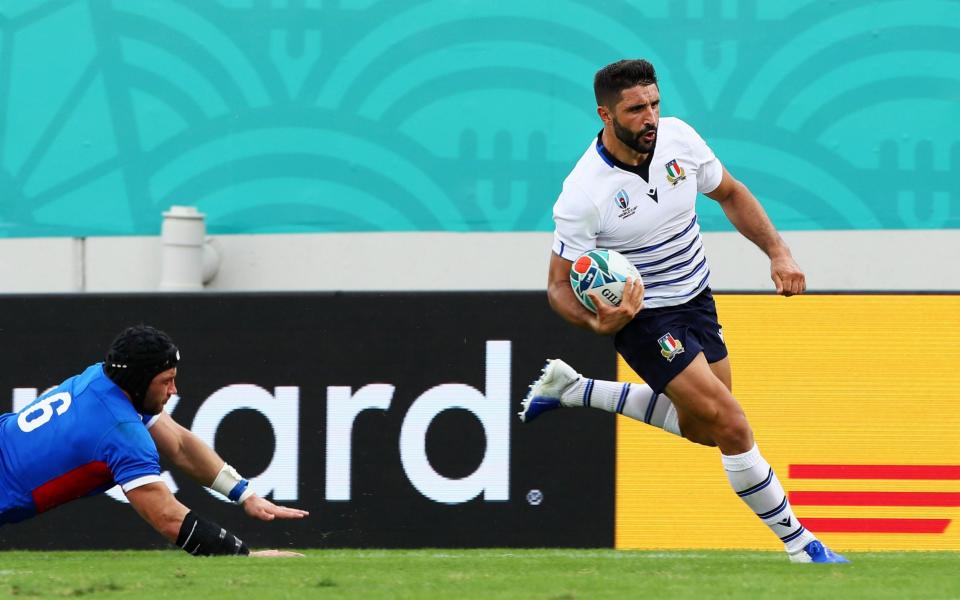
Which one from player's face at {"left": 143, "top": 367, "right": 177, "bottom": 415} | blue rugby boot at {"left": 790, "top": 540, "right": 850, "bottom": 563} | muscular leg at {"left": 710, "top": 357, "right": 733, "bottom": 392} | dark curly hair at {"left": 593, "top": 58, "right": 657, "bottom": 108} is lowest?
blue rugby boot at {"left": 790, "top": 540, "right": 850, "bottom": 563}

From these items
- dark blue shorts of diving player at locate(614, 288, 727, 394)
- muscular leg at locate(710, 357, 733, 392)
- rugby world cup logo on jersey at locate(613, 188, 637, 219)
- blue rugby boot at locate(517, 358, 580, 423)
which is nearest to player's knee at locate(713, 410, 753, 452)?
dark blue shorts of diving player at locate(614, 288, 727, 394)

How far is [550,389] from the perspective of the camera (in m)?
7.29

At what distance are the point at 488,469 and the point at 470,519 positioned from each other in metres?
0.29

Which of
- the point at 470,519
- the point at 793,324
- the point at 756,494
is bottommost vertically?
the point at 470,519

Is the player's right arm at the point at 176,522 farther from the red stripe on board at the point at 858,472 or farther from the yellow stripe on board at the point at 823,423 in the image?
the red stripe on board at the point at 858,472

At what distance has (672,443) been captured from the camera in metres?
7.97

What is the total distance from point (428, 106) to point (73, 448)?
531 cm

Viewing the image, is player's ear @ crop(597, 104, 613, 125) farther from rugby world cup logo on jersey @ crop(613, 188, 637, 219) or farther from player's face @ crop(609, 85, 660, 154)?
rugby world cup logo on jersey @ crop(613, 188, 637, 219)

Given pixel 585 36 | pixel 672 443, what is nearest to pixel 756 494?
pixel 672 443

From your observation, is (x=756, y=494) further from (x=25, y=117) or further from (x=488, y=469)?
(x=25, y=117)

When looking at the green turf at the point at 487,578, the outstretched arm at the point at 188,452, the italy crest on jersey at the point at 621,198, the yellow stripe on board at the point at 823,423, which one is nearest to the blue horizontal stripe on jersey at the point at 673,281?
the italy crest on jersey at the point at 621,198

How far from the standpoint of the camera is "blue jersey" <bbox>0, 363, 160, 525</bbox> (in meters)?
6.05

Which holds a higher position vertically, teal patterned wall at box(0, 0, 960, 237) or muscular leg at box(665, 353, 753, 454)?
teal patterned wall at box(0, 0, 960, 237)

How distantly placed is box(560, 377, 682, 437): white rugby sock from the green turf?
2.17ft
